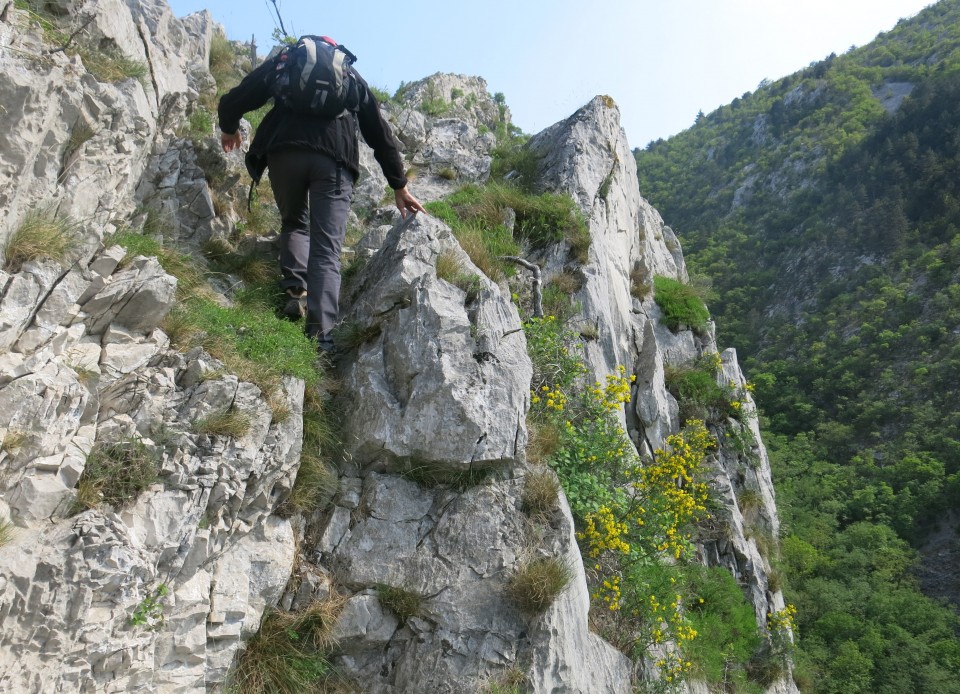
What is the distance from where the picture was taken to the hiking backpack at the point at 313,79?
4.84 meters

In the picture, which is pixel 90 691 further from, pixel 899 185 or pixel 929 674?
pixel 899 185

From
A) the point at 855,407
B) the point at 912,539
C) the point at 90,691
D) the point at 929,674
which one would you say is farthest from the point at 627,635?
the point at 855,407

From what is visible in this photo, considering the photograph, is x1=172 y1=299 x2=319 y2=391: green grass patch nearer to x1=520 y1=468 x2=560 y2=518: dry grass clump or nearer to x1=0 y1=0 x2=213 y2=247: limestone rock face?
x1=0 y1=0 x2=213 y2=247: limestone rock face

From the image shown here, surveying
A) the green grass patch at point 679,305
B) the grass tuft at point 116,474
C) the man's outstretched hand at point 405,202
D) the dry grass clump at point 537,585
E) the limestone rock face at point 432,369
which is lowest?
the dry grass clump at point 537,585

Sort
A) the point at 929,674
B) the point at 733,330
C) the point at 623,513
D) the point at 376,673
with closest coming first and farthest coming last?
the point at 376,673
the point at 623,513
the point at 929,674
the point at 733,330

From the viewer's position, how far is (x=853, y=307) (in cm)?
4666

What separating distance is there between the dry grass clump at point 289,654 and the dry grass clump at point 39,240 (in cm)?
236

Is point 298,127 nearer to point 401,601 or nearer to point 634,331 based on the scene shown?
point 401,601

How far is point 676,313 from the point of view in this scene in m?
9.77

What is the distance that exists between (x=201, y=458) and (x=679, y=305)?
8.21 meters

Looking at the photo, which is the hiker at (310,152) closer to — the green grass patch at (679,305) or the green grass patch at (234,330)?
the green grass patch at (234,330)

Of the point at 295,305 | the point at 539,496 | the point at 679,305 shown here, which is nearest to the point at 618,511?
the point at 539,496

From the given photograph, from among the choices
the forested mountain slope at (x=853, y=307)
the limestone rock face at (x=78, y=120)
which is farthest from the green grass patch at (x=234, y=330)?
the forested mountain slope at (x=853, y=307)

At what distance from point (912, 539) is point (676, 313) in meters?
32.6
